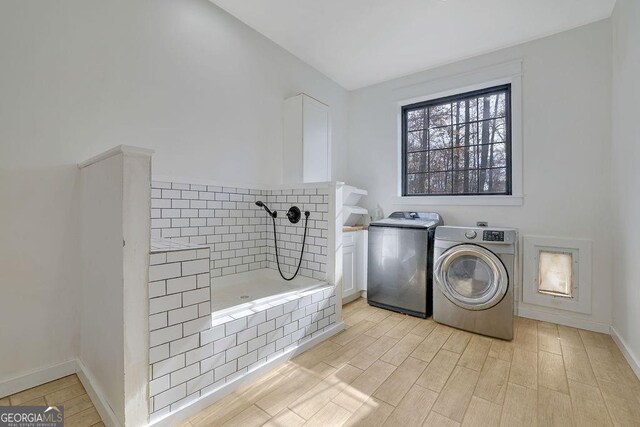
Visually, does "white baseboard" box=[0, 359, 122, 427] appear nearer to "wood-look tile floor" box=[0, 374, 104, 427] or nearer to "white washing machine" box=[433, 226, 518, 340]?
"wood-look tile floor" box=[0, 374, 104, 427]

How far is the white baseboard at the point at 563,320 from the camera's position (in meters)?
2.34

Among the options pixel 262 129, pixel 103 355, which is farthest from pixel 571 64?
pixel 103 355

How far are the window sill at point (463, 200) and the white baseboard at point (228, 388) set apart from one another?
1944 millimetres

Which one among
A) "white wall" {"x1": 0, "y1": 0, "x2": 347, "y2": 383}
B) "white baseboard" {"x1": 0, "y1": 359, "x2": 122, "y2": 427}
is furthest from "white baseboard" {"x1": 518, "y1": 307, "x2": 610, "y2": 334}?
"white baseboard" {"x1": 0, "y1": 359, "x2": 122, "y2": 427}

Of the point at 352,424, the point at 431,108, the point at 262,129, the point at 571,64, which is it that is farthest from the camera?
the point at 431,108

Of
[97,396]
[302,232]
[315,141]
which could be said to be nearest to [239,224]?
[302,232]

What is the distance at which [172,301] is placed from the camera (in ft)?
4.14

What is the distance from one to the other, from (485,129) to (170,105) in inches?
121

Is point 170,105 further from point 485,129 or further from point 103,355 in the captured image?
point 485,129

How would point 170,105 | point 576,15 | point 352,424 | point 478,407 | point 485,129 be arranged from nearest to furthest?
1. point 352,424
2. point 478,407
3. point 170,105
4. point 576,15
5. point 485,129

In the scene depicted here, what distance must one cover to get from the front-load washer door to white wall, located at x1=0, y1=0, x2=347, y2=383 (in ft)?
6.97

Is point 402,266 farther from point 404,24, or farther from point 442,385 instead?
point 404,24

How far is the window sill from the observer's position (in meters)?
2.74

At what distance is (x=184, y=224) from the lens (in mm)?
2137
